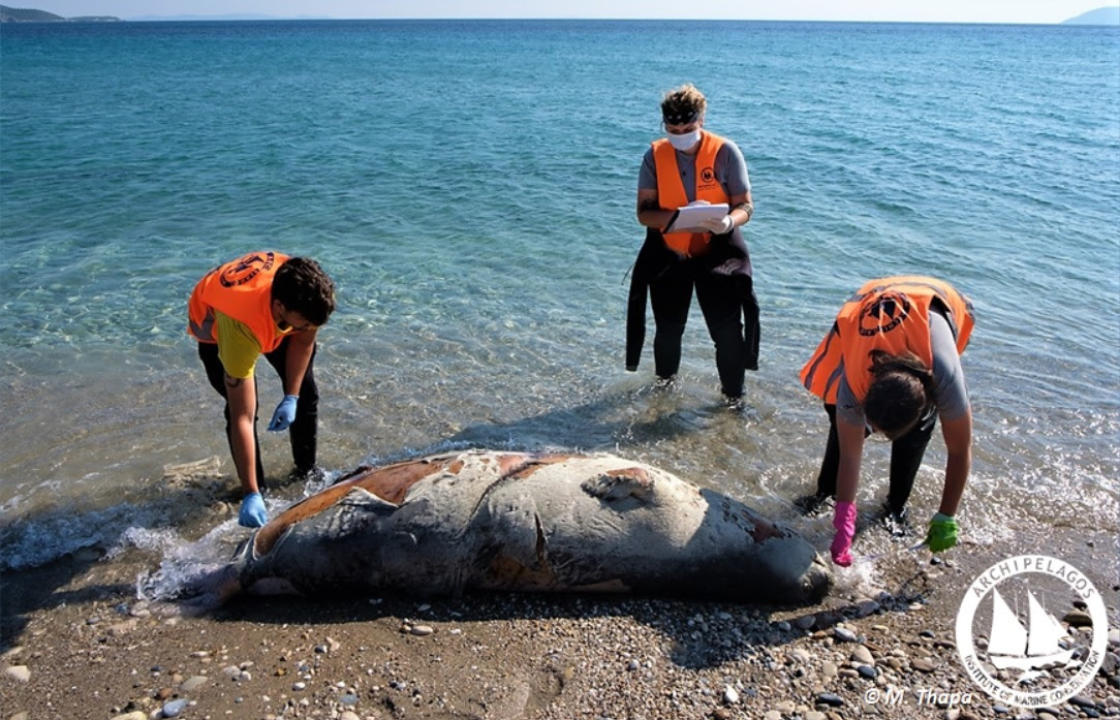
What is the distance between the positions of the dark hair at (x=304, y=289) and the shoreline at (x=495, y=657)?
1.44m

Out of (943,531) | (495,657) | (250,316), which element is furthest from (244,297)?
(943,531)

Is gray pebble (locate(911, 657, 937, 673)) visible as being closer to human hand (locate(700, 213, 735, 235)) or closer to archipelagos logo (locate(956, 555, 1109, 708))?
archipelagos logo (locate(956, 555, 1109, 708))

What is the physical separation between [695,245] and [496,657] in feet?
10.8

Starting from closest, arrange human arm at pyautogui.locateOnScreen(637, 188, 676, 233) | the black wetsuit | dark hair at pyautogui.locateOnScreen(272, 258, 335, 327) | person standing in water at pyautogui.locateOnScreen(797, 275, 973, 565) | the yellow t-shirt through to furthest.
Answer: person standing in water at pyautogui.locateOnScreen(797, 275, 973, 565) < dark hair at pyautogui.locateOnScreen(272, 258, 335, 327) < the yellow t-shirt < human arm at pyautogui.locateOnScreen(637, 188, 676, 233) < the black wetsuit

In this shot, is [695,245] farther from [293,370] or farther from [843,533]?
[293,370]

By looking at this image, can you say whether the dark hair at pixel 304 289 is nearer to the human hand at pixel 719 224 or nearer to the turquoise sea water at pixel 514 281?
the turquoise sea water at pixel 514 281

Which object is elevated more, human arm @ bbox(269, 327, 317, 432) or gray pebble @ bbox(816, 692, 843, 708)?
human arm @ bbox(269, 327, 317, 432)

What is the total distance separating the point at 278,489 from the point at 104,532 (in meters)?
0.99

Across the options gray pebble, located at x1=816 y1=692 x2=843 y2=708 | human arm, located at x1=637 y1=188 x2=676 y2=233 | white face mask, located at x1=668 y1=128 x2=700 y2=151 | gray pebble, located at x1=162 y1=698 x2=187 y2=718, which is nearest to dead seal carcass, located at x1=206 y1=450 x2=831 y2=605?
gray pebble, located at x1=816 y1=692 x2=843 y2=708

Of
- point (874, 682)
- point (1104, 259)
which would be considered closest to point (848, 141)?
point (1104, 259)

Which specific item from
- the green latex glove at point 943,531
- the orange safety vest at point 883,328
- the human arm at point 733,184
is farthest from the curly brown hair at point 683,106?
the green latex glove at point 943,531

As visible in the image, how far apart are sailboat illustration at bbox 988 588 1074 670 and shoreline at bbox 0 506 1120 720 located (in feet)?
0.61

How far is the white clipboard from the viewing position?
5559mm

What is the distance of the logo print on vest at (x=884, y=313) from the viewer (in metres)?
3.88
